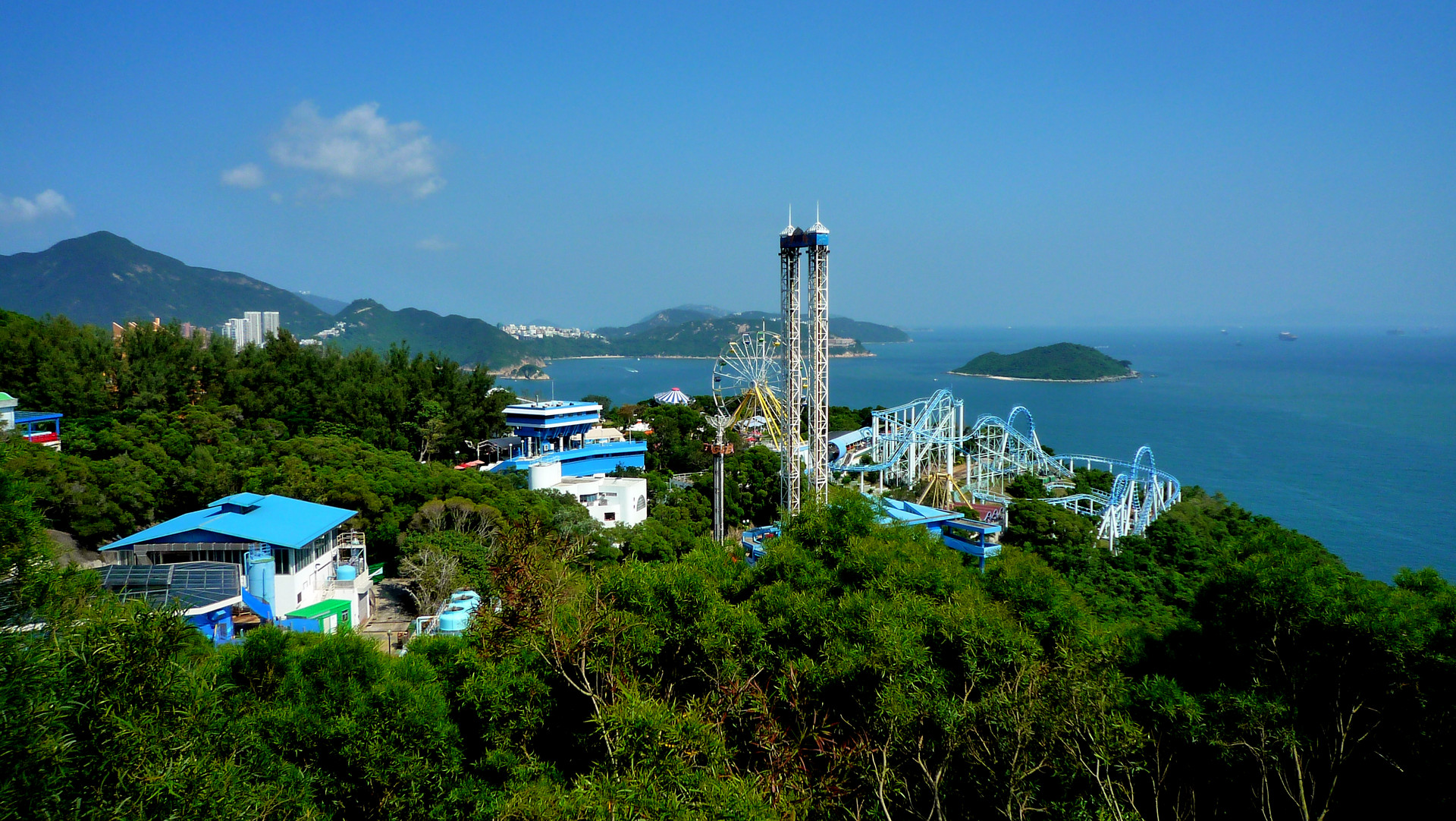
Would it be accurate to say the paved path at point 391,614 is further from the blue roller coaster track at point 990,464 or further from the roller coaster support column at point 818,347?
the blue roller coaster track at point 990,464

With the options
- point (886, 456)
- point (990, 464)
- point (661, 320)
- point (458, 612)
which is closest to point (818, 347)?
point (458, 612)

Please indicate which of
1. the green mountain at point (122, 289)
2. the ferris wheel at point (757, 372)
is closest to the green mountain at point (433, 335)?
the green mountain at point (122, 289)

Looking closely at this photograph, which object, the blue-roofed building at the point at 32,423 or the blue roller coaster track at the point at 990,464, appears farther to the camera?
the blue roller coaster track at the point at 990,464

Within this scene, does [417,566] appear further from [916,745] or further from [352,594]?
[916,745]

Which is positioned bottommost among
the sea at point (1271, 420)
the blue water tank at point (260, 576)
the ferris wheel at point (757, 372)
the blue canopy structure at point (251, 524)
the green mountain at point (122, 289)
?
the sea at point (1271, 420)

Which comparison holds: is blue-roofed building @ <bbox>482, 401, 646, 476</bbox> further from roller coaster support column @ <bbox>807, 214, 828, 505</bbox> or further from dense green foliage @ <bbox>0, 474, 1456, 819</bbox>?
dense green foliage @ <bbox>0, 474, 1456, 819</bbox>
